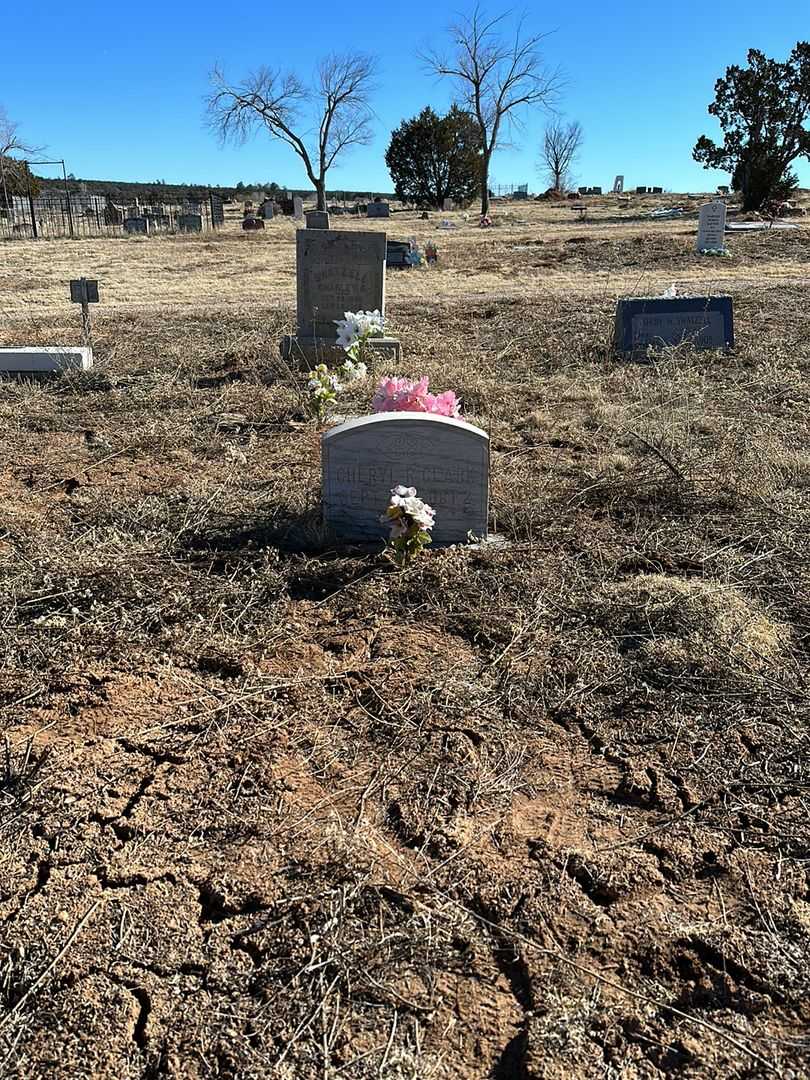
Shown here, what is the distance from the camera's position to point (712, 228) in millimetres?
20312

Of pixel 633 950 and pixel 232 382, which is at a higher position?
pixel 232 382

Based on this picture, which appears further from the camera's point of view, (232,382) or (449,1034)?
(232,382)

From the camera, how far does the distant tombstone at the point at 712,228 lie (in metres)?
20.2

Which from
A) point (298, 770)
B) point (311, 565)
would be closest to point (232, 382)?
point (311, 565)

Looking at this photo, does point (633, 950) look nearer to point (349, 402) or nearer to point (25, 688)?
point (25, 688)

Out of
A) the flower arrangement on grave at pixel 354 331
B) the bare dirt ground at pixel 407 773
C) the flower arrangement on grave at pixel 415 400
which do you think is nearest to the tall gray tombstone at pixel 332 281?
the flower arrangement on grave at pixel 354 331

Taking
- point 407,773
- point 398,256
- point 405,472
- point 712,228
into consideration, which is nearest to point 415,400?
point 405,472

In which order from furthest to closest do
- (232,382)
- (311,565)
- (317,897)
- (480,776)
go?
(232,382) → (311,565) → (480,776) → (317,897)

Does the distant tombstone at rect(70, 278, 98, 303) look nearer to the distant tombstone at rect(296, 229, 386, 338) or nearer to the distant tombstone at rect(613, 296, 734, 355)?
the distant tombstone at rect(296, 229, 386, 338)

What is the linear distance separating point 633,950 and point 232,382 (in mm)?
6711

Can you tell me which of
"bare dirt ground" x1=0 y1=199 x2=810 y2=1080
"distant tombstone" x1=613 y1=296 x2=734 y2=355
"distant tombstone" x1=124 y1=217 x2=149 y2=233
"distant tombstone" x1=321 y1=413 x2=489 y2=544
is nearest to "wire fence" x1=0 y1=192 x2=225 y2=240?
"distant tombstone" x1=124 y1=217 x2=149 y2=233

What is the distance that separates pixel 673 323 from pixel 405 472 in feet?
19.4

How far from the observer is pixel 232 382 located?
7852mm

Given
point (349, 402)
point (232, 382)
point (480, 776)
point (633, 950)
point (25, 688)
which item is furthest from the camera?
point (232, 382)
